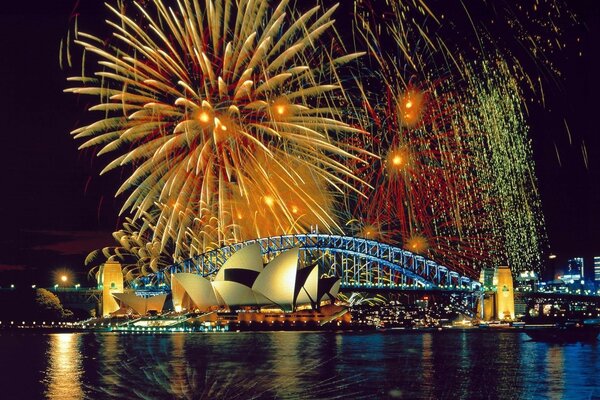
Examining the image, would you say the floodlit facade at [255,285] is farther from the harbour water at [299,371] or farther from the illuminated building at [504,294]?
the harbour water at [299,371]

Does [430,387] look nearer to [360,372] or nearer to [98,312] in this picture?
[360,372]

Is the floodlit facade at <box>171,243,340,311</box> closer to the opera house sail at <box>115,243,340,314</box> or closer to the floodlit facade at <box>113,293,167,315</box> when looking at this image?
the opera house sail at <box>115,243,340,314</box>

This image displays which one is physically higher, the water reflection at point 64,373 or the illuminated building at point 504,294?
the illuminated building at point 504,294

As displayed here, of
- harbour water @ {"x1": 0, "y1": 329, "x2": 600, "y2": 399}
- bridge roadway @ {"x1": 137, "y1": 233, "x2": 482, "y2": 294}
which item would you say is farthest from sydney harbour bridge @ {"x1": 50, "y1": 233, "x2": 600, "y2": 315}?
harbour water @ {"x1": 0, "y1": 329, "x2": 600, "y2": 399}

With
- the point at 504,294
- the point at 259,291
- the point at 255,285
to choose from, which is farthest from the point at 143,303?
the point at 504,294

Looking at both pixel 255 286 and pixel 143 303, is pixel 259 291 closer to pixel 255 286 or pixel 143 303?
pixel 255 286

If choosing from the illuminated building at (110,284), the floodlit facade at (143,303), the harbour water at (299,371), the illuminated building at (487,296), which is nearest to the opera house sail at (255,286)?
the floodlit facade at (143,303)

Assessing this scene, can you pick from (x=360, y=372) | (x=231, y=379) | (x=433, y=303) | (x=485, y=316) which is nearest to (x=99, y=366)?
→ (x=231, y=379)
